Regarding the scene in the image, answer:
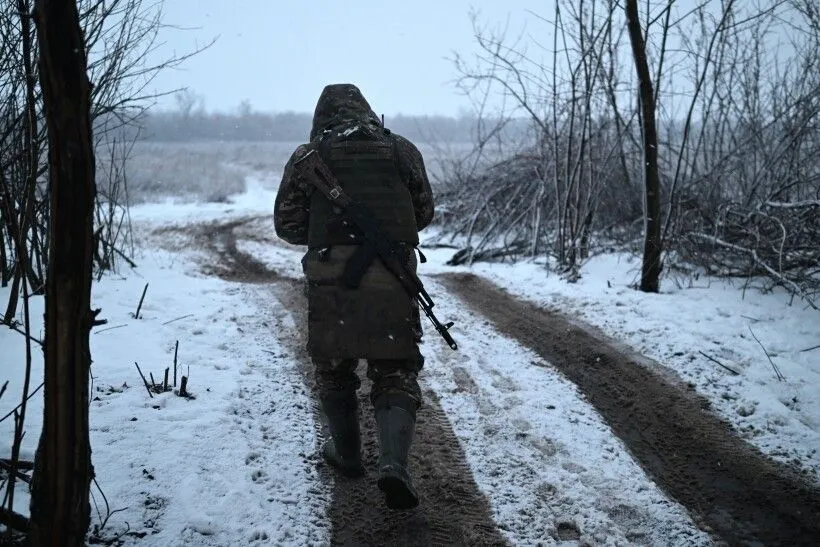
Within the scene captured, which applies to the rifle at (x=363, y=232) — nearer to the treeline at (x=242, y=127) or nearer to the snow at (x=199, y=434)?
the snow at (x=199, y=434)

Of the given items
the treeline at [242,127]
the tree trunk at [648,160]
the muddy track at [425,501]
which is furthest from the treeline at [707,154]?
the treeline at [242,127]

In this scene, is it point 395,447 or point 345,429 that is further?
point 345,429

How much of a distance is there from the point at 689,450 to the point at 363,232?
2211 mm

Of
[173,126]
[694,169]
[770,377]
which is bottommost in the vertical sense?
[770,377]

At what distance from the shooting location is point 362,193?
254 centimetres

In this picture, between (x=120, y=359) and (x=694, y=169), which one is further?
(x=694, y=169)

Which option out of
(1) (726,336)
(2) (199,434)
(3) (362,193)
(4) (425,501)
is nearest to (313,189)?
(3) (362,193)

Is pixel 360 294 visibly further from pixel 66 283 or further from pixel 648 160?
pixel 648 160

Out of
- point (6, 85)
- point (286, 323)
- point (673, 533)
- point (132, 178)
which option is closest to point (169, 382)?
point (286, 323)

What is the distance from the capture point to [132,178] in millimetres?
27078

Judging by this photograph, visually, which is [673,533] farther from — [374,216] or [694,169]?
[694,169]

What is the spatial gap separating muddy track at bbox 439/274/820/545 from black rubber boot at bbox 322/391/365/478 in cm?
154

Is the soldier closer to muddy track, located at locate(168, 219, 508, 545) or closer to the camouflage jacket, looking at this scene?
the camouflage jacket

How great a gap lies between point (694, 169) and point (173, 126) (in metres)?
71.2
